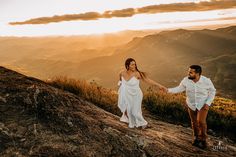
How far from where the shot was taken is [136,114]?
25.6 feet

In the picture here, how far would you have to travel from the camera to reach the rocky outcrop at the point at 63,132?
5.34 meters

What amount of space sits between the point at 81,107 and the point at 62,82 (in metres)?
3.77

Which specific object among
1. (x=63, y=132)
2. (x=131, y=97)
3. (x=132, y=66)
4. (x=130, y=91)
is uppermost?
(x=132, y=66)

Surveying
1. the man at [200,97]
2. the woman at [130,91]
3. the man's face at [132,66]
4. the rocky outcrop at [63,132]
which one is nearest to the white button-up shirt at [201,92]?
the man at [200,97]

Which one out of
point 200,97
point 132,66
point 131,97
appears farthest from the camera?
point 131,97

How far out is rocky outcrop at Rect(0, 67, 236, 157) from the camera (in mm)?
5340

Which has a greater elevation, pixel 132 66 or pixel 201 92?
pixel 132 66

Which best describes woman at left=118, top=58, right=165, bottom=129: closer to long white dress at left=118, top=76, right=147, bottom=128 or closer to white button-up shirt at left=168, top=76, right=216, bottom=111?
long white dress at left=118, top=76, right=147, bottom=128

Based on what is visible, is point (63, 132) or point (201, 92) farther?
point (201, 92)

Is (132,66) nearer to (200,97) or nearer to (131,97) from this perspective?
(131,97)

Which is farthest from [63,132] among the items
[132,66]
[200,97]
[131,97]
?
[200,97]

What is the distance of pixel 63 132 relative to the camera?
227 inches

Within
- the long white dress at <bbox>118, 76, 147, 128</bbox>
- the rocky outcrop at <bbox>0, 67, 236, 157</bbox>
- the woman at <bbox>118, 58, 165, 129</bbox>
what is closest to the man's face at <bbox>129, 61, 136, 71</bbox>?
the woman at <bbox>118, 58, 165, 129</bbox>

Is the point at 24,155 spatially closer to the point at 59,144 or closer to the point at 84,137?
the point at 59,144
